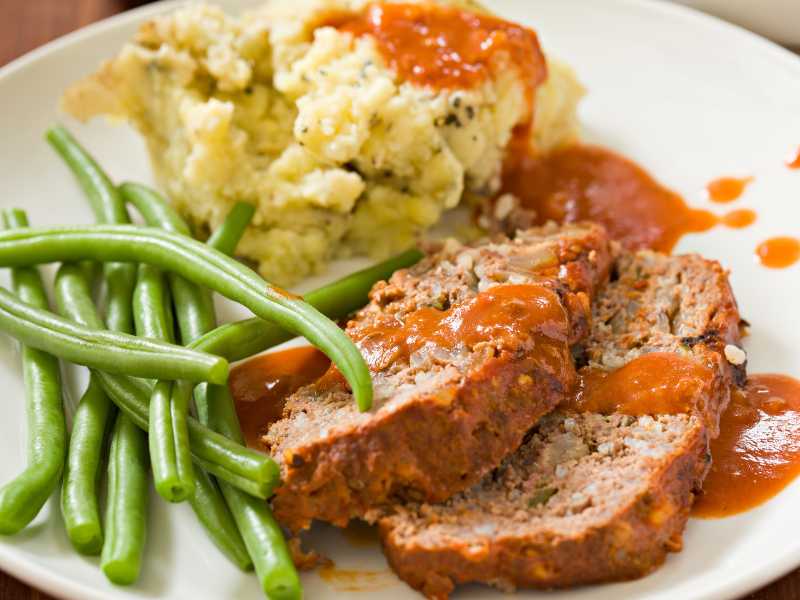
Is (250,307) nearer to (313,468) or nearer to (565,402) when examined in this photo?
(313,468)

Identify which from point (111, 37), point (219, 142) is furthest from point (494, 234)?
point (111, 37)

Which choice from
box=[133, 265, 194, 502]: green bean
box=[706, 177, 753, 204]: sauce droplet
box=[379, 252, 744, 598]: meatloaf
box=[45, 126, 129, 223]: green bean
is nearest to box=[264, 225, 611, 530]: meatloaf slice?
box=[379, 252, 744, 598]: meatloaf

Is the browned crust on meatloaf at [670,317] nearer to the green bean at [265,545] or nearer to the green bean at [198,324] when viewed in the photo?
the green bean at [265,545]

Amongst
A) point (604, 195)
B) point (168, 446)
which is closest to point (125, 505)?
point (168, 446)

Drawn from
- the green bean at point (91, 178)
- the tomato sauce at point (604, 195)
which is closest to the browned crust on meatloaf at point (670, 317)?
the tomato sauce at point (604, 195)

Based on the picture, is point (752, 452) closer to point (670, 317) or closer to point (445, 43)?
point (670, 317)

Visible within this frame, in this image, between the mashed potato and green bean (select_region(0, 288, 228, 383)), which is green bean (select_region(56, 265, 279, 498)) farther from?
the mashed potato

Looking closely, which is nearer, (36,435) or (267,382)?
(36,435)
